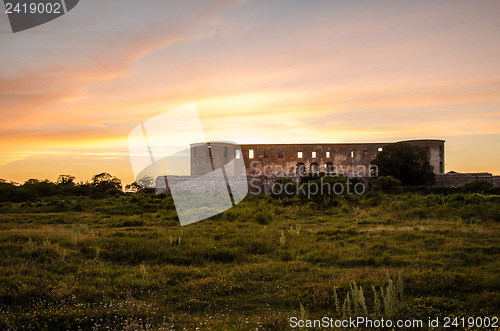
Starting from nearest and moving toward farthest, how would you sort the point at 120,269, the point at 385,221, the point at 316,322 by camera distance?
1. the point at 316,322
2. the point at 120,269
3. the point at 385,221

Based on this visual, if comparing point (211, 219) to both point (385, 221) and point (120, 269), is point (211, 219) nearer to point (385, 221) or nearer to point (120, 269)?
point (385, 221)

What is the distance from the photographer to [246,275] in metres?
7.32

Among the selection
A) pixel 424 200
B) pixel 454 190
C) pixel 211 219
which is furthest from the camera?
pixel 454 190

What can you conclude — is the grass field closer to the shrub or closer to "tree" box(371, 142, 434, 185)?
the shrub

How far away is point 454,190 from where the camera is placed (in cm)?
2683

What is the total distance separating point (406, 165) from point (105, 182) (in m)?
30.7

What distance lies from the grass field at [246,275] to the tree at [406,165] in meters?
20.2

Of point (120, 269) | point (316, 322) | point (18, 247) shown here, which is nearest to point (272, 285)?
point (316, 322)

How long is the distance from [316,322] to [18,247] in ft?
26.0

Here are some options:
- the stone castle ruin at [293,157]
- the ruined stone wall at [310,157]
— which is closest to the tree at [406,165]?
the stone castle ruin at [293,157]

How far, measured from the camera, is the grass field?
5324 millimetres

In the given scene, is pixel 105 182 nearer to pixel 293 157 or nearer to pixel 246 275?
pixel 293 157

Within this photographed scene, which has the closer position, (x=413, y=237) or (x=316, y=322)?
(x=316, y=322)

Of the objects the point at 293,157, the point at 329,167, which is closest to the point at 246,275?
the point at 293,157
